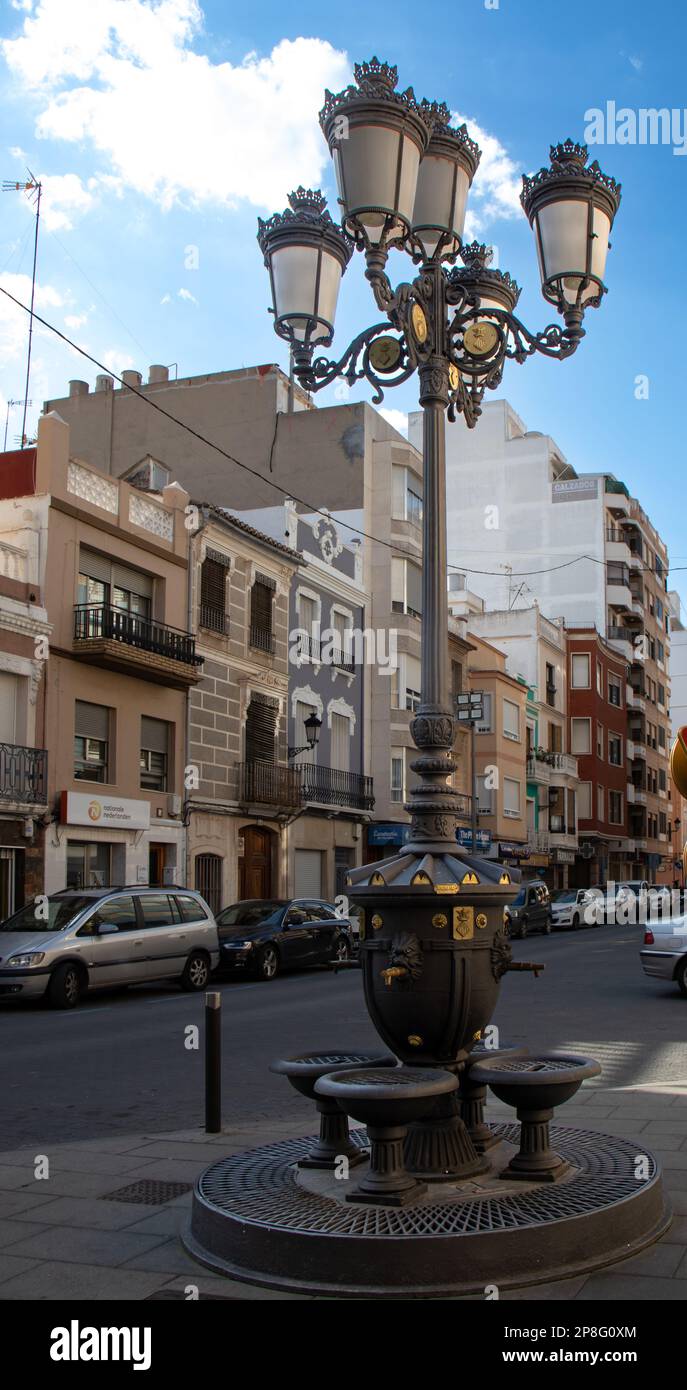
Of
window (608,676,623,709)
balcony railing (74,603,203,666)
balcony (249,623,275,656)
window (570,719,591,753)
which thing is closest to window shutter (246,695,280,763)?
balcony (249,623,275,656)

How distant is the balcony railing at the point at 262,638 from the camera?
3183 centimetres

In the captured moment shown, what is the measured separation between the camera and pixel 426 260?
805 cm

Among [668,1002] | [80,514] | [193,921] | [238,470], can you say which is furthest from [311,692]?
[668,1002]

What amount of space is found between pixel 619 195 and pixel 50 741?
17712mm

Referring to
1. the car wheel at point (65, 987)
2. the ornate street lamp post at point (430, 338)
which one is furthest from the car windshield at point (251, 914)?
the ornate street lamp post at point (430, 338)

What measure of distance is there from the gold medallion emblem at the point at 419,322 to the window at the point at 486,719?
43566mm

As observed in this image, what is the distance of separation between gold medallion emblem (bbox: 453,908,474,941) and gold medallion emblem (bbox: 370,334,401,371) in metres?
3.57

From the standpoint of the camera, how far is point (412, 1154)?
18.6ft

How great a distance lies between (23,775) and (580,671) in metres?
45.4

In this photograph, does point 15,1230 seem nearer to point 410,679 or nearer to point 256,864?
point 256,864

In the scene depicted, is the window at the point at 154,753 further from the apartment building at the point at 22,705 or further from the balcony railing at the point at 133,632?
the apartment building at the point at 22,705

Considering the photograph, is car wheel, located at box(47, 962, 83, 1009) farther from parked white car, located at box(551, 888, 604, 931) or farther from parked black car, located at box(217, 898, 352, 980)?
parked white car, located at box(551, 888, 604, 931)

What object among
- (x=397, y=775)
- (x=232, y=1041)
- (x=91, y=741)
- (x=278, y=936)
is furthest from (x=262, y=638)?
(x=232, y=1041)

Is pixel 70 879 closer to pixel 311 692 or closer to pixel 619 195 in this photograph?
pixel 311 692
